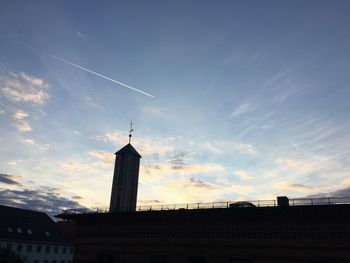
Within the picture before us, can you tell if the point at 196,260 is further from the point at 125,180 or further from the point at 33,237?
the point at 33,237

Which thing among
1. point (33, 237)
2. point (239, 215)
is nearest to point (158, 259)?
point (239, 215)

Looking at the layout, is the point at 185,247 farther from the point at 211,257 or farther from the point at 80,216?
the point at 80,216

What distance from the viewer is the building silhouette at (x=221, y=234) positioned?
80.7ft

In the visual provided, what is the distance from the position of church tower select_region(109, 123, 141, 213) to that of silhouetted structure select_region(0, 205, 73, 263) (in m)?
27.3

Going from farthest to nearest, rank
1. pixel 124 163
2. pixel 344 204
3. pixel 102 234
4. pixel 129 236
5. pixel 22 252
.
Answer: pixel 22 252, pixel 124 163, pixel 102 234, pixel 129 236, pixel 344 204

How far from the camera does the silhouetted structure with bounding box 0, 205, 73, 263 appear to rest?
2635 inches

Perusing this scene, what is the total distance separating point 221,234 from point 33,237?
56.9 metres

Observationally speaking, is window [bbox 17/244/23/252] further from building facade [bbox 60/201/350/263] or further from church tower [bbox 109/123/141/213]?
building facade [bbox 60/201/350/263]

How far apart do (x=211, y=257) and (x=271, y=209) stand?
22.7 feet

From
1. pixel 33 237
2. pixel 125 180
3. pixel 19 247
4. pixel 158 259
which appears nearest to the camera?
pixel 158 259

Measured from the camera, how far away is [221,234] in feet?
94.8

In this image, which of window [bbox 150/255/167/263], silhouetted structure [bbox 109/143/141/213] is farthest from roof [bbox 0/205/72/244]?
window [bbox 150/255/167/263]

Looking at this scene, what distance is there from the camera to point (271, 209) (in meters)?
26.7

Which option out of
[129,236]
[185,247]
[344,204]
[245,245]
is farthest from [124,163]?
[344,204]
